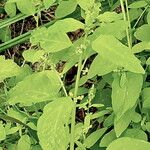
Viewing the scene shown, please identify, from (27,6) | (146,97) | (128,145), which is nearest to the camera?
(128,145)

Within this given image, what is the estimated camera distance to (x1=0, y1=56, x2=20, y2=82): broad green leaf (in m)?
1.28

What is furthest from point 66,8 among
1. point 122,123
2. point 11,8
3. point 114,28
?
point 122,123

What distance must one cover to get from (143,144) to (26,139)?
467 millimetres

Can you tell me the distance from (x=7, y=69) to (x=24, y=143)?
22cm

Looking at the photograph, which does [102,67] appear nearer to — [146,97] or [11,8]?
[146,97]

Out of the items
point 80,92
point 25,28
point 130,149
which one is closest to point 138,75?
point 130,149

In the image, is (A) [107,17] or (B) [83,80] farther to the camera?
(B) [83,80]

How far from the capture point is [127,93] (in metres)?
1.16

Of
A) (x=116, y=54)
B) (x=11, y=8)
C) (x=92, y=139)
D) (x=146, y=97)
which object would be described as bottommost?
(x=92, y=139)

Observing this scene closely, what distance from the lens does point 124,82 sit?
46.3 inches

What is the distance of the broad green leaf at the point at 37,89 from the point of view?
1.15m

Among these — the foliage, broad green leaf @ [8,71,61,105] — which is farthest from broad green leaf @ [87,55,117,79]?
broad green leaf @ [8,71,61,105]

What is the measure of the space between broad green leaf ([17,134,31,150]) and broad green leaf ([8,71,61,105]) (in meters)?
0.16

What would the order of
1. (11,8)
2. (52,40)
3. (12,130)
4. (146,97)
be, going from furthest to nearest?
1. (11,8)
2. (12,130)
3. (146,97)
4. (52,40)
